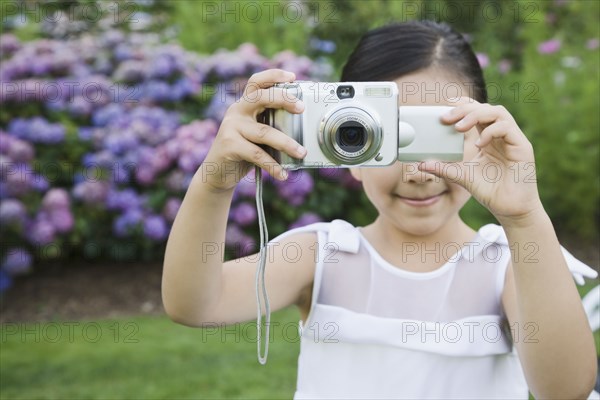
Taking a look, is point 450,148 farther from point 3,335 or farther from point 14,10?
point 14,10

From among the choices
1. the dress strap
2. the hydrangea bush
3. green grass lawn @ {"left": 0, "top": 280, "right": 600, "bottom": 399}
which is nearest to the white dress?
the dress strap

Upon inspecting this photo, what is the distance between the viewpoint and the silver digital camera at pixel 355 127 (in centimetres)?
125

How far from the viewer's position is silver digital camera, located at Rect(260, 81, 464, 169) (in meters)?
1.25

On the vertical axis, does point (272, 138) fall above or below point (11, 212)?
above

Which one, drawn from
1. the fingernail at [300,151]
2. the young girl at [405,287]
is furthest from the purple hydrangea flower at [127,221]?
the fingernail at [300,151]

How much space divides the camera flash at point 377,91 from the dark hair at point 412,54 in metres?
0.38

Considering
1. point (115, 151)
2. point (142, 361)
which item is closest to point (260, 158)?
point (142, 361)

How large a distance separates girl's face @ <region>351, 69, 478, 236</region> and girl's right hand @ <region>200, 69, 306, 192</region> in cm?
36

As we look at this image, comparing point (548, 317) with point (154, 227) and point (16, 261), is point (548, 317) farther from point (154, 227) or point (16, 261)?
point (16, 261)

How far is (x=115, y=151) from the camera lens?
144 inches

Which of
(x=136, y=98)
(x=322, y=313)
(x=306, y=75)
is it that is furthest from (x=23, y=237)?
(x=322, y=313)

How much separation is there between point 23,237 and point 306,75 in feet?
4.90

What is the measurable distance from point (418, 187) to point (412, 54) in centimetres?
28

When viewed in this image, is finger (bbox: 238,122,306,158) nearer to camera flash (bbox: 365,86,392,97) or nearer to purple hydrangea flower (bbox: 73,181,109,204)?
camera flash (bbox: 365,86,392,97)
